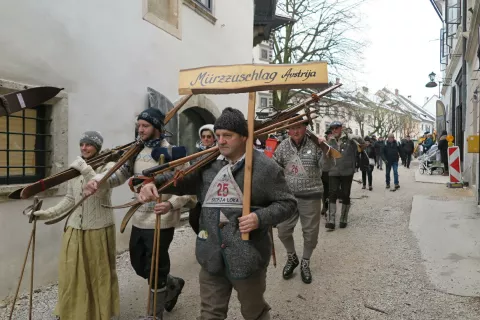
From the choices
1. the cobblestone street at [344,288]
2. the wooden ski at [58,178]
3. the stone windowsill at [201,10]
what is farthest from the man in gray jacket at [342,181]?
the wooden ski at [58,178]

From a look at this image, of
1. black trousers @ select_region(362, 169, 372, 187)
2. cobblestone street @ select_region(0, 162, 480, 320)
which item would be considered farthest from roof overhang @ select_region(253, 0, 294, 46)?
cobblestone street @ select_region(0, 162, 480, 320)

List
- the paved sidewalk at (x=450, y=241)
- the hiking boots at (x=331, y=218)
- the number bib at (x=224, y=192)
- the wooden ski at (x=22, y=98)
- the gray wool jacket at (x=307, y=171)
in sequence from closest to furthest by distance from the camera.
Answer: the number bib at (x=224, y=192) → the wooden ski at (x=22, y=98) → the paved sidewalk at (x=450, y=241) → the gray wool jacket at (x=307, y=171) → the hiking boots at (x=331, y=218)

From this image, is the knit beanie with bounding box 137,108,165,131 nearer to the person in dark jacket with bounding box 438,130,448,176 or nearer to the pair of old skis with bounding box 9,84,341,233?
the pair of old skis with bounding box 9,84,341,233

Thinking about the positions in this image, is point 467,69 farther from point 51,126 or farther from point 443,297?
point 51,126

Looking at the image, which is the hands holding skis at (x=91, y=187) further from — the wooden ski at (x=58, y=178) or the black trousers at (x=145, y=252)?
the black trousers at (x=145, y=252)

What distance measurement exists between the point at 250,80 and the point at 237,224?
86 cm

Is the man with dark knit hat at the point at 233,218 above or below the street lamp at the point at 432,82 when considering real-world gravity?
below

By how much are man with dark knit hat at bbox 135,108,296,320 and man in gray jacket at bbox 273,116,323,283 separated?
1943 millimetres

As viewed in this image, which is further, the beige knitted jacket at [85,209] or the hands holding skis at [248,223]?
the beige knitted jacket at [85,209]

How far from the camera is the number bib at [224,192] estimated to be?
234 cm

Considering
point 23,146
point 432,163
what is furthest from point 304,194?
point 432,163

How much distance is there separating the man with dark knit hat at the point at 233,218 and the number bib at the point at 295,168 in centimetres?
199

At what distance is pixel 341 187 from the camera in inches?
273

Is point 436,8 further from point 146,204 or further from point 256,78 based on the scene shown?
point 146,204
